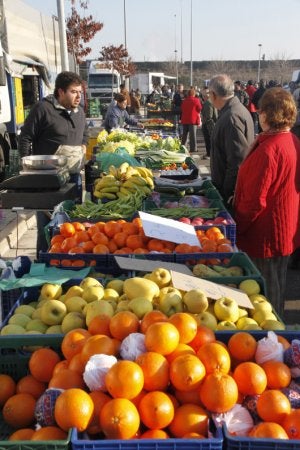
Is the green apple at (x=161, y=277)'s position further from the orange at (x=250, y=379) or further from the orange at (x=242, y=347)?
the orange at (x=250, y=379)

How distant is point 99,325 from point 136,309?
20cm

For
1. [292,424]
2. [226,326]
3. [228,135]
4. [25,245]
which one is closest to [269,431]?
[292,424]

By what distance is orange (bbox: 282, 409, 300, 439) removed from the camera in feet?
5.01

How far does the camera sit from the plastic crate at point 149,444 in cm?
143

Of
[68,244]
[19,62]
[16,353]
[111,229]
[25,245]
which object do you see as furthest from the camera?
[19,62]

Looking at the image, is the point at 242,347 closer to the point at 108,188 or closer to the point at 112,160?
the point at 108,188

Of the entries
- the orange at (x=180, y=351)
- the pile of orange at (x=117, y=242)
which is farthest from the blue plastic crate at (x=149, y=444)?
the pile of orange at (x=117, y=242)

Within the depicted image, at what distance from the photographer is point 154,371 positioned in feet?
5.45

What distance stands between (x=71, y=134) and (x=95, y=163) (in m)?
1.23

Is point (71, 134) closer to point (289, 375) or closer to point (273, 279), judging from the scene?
point (273, 279)

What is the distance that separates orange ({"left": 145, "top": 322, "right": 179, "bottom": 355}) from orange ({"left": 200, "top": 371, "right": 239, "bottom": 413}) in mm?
183

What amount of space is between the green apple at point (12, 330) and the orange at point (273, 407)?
105cm

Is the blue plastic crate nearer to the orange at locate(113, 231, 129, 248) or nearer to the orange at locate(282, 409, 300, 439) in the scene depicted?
the orange at locate(282, 409, 300, 439)

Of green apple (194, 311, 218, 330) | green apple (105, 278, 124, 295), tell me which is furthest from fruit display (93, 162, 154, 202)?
green apple (194, 311, 218, 330)
